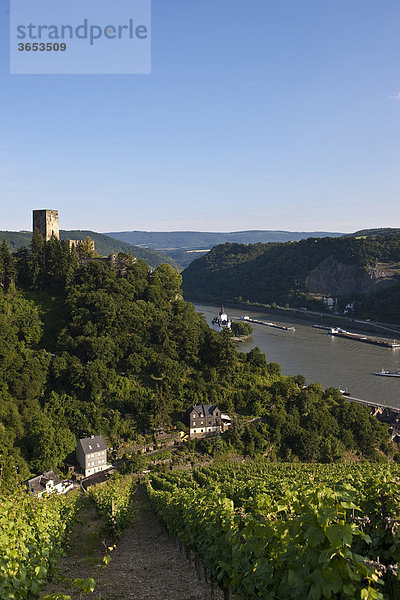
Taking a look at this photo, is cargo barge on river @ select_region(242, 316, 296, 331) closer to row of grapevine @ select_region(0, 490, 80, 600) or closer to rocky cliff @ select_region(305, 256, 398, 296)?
rocky cliff @ select_region(305, 256, 398, 296)

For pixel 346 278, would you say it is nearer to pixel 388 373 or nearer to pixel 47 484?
pixel 388 373

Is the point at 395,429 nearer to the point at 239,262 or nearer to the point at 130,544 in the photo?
the point at 130,544

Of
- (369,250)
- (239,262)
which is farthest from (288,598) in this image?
(239,262)

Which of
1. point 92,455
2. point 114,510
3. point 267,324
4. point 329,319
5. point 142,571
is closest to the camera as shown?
point 142,571

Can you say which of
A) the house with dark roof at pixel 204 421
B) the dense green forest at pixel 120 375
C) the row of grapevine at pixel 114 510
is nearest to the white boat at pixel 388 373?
the dense green forest at pixel 120 375

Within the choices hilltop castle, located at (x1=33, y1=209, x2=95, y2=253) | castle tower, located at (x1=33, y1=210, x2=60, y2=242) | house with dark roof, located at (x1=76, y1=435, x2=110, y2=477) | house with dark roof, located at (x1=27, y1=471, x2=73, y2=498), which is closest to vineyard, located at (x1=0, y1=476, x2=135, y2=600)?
house with dark roof, located at (x1=27, y1=471, x2=73, y2=498)

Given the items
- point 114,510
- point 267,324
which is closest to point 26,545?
point 114,510
